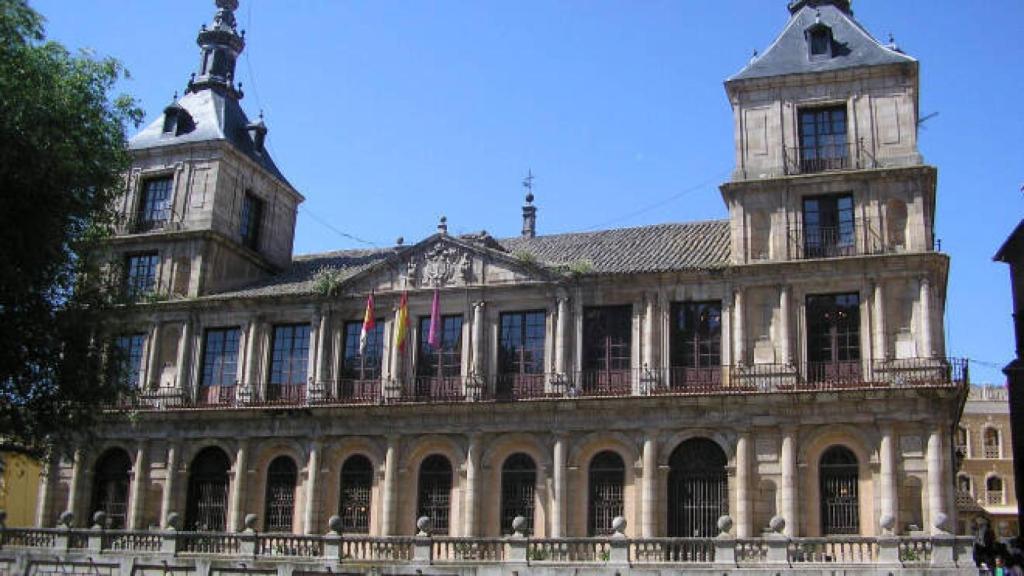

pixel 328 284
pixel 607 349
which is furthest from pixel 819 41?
pixel 328 284

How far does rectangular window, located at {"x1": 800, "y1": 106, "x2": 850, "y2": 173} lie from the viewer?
3086 cm

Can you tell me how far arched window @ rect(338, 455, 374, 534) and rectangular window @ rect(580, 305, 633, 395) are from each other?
23.5ft

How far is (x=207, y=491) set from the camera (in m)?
34.5

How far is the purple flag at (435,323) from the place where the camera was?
105ft

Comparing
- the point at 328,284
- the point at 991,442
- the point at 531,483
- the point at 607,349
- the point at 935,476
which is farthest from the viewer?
the point at 991,442

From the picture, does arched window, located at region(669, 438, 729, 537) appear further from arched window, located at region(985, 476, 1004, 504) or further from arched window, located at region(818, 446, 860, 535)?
arched window, located at region(985, 476, 1004, 504)

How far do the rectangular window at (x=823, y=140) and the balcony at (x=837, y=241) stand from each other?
1815 mm

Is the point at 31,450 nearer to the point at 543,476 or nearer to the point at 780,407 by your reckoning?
the point at 543,476

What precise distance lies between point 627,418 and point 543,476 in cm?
288

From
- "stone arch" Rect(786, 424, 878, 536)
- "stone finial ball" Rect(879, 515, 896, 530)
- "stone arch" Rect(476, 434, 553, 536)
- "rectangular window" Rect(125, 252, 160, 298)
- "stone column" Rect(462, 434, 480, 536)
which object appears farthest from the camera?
"rectangular window" Rect(125, 252, 160, 298)

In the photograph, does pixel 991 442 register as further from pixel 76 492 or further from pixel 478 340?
pixel 76 492

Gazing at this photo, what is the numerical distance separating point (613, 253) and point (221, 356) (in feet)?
43.0

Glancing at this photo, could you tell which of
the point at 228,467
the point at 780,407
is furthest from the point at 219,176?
the point at 780,407

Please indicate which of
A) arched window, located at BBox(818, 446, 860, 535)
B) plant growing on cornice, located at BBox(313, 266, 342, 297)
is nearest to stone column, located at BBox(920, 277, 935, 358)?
arched window, located at BBox(818, 446, 860, 535)
